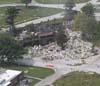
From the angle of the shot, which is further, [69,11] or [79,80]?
[69,11]

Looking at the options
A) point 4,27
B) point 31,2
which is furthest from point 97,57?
point 31,2

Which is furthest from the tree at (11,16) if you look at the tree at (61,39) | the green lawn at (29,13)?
the tree at (61,39)

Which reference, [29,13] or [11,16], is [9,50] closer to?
[11,16]

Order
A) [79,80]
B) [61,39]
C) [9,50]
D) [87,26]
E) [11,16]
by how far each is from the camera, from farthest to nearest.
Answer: [11,16]
[87,26]
[61,39]
[9,50]
[79,80]

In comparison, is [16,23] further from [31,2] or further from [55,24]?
[31,2]

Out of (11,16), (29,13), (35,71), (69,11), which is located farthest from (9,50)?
(29,13)

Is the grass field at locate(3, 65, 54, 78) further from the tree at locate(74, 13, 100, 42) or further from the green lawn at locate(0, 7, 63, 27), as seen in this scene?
the green lawn at locate(0, 7, 63, 27)

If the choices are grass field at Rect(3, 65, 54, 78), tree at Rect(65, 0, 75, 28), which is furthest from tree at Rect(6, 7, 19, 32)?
grass field at Rect(3, 65, 54, 78)
